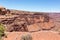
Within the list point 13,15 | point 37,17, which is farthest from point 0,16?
point 37,17

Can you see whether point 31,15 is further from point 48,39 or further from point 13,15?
point 48,39

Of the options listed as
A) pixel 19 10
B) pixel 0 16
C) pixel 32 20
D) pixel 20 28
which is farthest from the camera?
pixel 19 10

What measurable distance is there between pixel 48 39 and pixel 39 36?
1047 mm

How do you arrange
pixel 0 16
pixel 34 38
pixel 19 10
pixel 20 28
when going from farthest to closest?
pixel 19 10 < pixel 0 16 < pixel 20 28 < pixel 34 38

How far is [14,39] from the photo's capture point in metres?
15.8

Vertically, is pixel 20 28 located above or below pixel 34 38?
below

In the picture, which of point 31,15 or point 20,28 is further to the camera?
point 31,15

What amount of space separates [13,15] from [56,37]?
86.7ft

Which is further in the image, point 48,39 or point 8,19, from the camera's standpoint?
point 8,19

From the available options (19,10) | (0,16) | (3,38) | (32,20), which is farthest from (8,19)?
(3,38)

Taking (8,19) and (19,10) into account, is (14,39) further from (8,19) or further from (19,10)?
(19,10)

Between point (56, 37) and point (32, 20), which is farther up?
point (56, 37)

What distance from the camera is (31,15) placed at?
4331 cm

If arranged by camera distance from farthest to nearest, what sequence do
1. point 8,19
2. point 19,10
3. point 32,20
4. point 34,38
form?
point 19,10 → point 32,20 → point 8,19 → point 34,38
